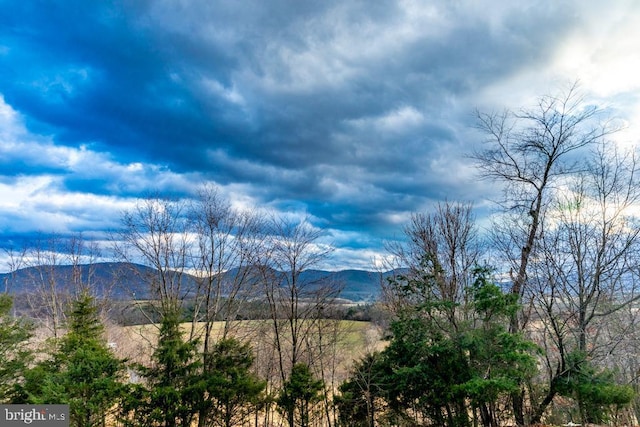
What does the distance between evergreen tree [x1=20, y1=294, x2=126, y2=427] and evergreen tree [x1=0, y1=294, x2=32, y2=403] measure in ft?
2.11

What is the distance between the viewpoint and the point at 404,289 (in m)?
11.0

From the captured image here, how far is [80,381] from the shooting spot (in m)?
9.29

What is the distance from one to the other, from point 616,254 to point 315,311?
10.1m

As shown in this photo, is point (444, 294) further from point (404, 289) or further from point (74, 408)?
point (74, 408)

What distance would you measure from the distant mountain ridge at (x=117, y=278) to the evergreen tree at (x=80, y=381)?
12.3 ft

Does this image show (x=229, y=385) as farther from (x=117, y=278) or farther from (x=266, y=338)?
(x=117, y=278)

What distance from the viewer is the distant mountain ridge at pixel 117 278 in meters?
13.7

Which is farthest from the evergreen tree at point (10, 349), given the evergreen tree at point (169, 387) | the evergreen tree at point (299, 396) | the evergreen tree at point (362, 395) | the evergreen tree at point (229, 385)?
the evergreen tree at point (362, 395)

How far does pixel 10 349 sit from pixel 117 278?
14.0ft

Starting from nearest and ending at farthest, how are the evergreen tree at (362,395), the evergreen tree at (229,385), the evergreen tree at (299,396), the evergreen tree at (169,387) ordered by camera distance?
1. the evergreen tree at (169,387)
2. the evergreen tree at (229,385)
3. the evergreen tree at (362,395)
4. the evergreen tree at (299,396)

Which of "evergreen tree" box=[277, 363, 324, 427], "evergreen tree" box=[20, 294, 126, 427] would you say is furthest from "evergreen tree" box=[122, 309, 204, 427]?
"evergreen tree" box=[277, 363, 324, 427]

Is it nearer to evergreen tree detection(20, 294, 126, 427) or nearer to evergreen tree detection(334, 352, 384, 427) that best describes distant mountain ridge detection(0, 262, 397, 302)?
evergreen tree detection(334, 352, 384, 427)

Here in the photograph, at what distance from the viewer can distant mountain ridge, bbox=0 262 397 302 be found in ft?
44.9

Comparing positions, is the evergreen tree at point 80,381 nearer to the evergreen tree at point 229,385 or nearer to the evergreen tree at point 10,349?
the evergreen tree at point 10,349
